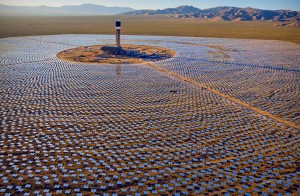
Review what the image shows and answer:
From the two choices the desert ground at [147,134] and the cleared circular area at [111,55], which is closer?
the desert ground at [147,134]

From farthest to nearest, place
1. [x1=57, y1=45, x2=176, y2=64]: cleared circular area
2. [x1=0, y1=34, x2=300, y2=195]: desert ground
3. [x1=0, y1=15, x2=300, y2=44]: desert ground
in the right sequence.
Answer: [x1=0, y1=15, x2=300, y2=44]: desert ground < [x1=57, y1=45, x2=176, y2=64]: cleared circular area < [x1=0, y1=34, x2=300, y2=195]: desert ground

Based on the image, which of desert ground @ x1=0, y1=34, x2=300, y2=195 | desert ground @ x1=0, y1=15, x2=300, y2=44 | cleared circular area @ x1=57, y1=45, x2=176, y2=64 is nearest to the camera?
desert ground @ x1=0, y1=34, x2=300, y2=195

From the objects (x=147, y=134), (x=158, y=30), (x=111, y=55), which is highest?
(x=158, y=30)

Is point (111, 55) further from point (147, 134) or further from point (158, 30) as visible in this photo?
point (158, 30)

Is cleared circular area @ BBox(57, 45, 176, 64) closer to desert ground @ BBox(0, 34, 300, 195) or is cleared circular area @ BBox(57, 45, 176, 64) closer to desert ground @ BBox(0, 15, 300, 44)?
desert ground @ BBox(0, 34, 300, 195)

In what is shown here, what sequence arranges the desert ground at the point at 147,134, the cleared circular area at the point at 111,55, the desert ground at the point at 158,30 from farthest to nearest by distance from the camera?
the desert ground at the point at 158,30, the cleared circular area at the point at 111,55, the desert ground at the point at 147,134

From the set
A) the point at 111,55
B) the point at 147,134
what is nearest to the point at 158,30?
the point at 111,55

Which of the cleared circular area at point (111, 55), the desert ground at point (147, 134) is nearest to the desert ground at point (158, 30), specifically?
→ the cleared circular area at point (111, 55)

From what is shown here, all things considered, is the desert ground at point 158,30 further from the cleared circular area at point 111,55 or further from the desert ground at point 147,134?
the desert ground at point 147,134

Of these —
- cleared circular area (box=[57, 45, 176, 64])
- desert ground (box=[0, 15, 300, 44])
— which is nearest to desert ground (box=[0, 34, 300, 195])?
cleared circular area (box=[57, 45, 176, 64])
